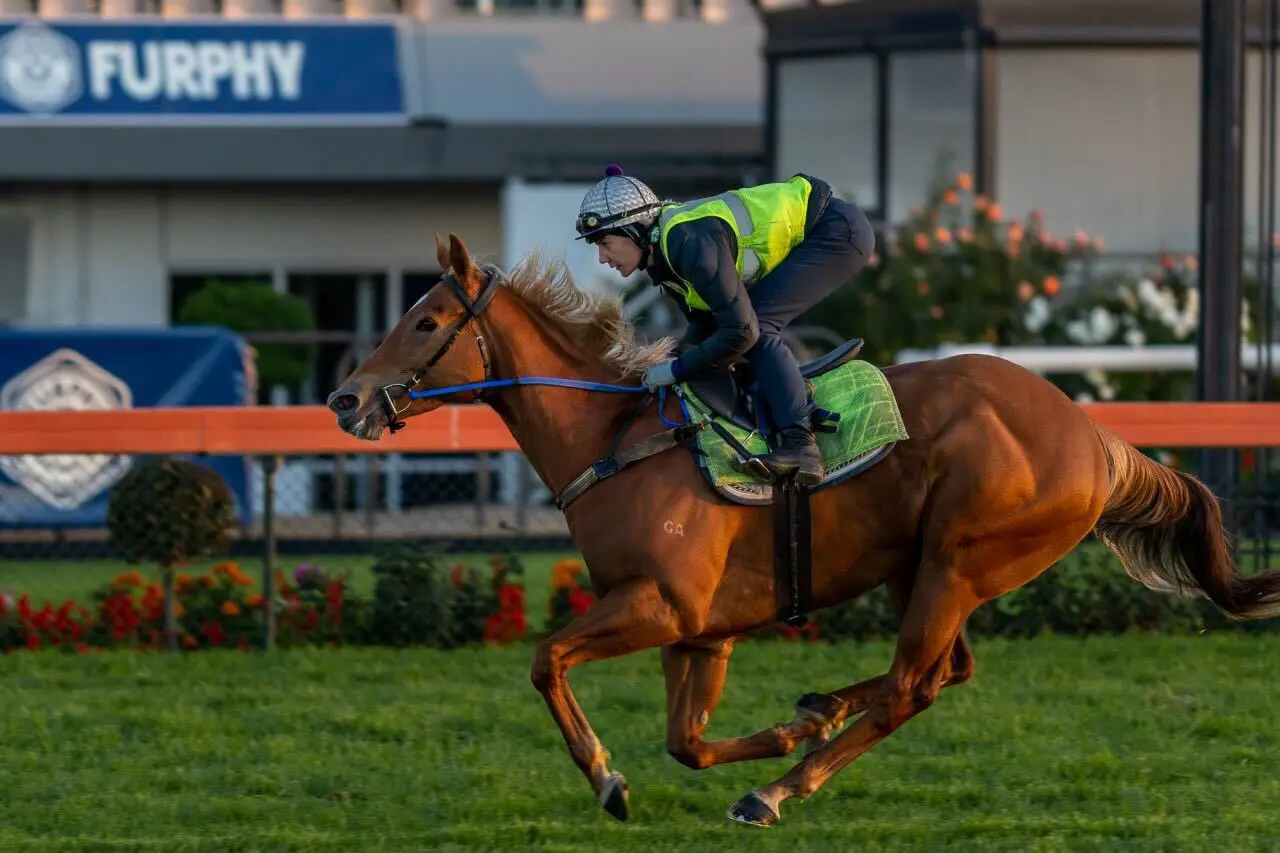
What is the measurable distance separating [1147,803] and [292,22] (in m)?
14.7

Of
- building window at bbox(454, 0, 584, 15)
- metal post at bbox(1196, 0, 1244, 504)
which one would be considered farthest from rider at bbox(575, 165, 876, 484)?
building window at bbox(454, 0, 584, 15)

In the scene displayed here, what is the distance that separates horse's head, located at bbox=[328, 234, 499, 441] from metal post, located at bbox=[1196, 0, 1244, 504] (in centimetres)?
484

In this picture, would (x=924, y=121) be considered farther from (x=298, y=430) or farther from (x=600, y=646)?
(x=600, y=646)

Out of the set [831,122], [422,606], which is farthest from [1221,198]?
[831,122]

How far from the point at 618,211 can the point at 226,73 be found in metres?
14.0

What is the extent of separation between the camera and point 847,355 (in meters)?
5.87

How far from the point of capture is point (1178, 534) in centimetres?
608

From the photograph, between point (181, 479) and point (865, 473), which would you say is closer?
point (865, 473)

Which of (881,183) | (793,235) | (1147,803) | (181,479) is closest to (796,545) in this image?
(793,235)

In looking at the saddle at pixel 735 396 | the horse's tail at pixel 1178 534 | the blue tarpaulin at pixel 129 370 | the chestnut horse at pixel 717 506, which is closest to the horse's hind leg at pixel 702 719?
the chestnut horse at pixel 717 506

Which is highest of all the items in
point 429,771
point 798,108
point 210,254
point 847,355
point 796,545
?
point 798,108

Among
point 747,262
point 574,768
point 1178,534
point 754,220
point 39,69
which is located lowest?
point 574,768

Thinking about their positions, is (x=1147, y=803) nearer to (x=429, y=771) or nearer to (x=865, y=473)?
(x=865, y=473)

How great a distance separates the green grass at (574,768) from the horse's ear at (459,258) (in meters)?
1.51
